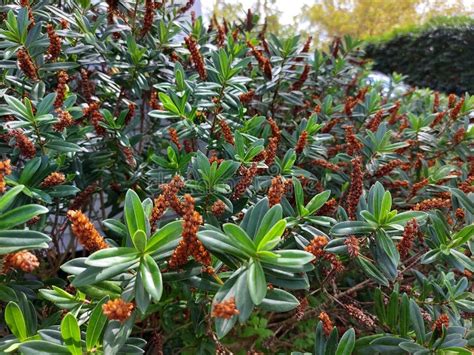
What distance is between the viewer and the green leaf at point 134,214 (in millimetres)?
1029

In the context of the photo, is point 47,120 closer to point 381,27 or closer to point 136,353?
point 136,353

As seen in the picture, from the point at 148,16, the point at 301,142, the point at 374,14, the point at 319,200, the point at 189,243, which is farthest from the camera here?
the point at 374,14

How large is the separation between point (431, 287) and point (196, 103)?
1242 millimetres

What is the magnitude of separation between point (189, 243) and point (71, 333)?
13.9 inches

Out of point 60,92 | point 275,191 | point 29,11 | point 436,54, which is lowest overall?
point 275,191

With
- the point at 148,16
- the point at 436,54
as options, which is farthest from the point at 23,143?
the point at 436,54

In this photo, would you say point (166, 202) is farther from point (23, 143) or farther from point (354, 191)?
point (354, 191)

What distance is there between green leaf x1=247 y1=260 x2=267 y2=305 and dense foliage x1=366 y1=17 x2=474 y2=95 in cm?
1246

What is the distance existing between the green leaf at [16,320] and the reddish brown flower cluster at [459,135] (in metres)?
2.30

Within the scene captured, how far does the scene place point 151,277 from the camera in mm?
951

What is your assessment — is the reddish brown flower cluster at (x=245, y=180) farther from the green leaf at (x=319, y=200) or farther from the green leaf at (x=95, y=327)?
the green leaf at (x=95, y=327)

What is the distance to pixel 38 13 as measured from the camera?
6.45ft

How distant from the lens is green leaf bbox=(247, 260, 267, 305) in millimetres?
907

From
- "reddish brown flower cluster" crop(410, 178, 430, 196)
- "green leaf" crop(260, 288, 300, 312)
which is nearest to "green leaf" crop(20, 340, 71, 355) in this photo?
"green leaf" crop(260, 288, 300, 312)
